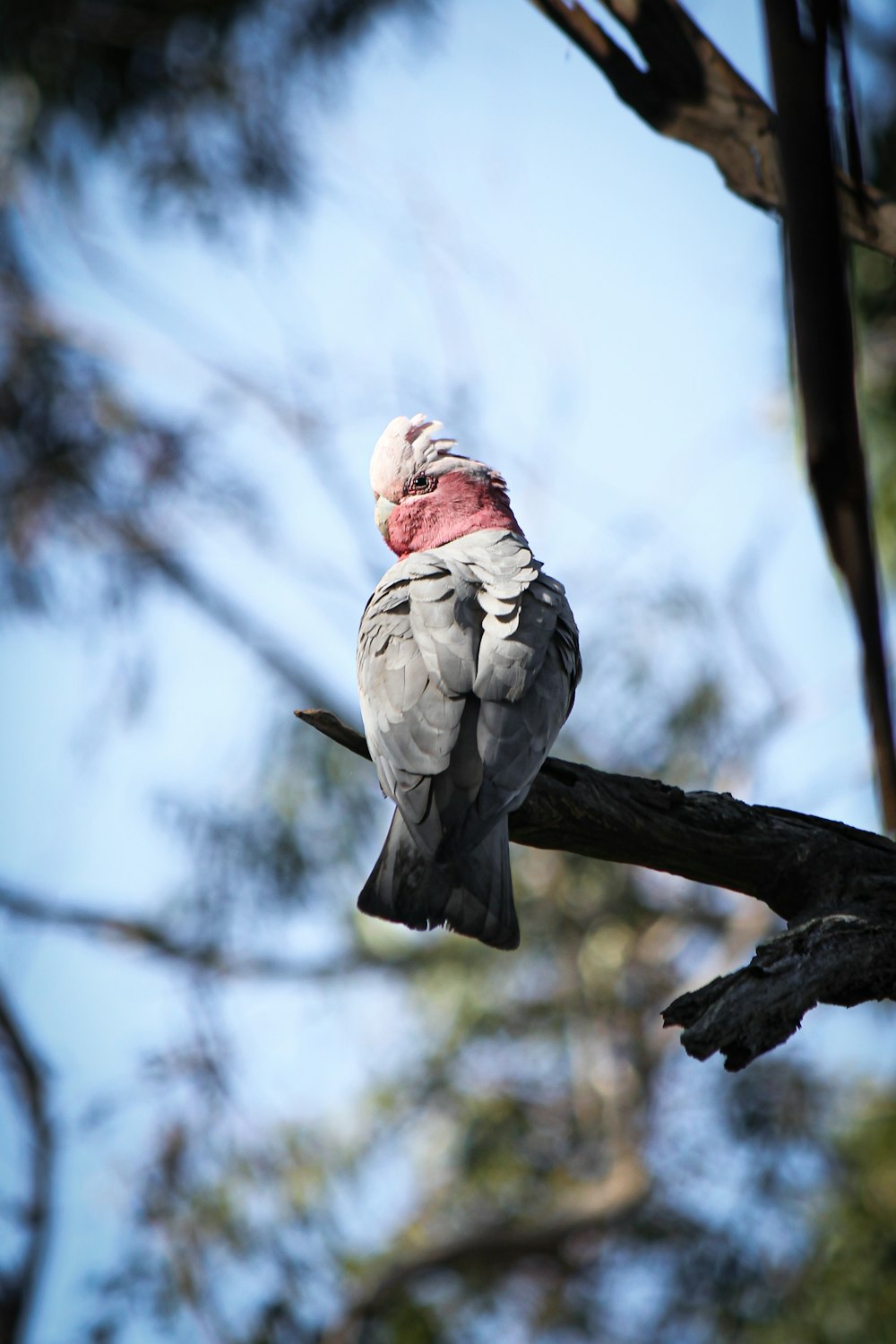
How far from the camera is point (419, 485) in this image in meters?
3.29

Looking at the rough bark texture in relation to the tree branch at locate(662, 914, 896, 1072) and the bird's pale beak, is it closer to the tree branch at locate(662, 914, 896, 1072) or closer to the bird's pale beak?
the tree branch at locate(662, 914, 896, 1072)

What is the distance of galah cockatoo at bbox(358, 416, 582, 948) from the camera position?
2.16 m

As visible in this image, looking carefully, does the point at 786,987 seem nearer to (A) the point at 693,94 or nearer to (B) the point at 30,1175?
(A) the point at 693,94

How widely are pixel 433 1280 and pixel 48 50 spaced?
613 cm

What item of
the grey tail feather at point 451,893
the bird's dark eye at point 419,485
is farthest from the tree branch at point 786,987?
the bird's dark eye at point 419,485

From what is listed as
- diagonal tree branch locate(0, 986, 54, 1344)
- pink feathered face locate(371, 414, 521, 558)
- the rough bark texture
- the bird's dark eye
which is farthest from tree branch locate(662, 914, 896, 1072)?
diagonal tree branch locate(0, 986, 54, 1344)

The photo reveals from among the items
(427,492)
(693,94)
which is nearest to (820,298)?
(693,94)

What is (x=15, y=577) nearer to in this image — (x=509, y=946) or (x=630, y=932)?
(x=630, y=932)

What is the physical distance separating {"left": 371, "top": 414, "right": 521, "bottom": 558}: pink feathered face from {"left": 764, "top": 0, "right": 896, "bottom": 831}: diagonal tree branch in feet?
8.11

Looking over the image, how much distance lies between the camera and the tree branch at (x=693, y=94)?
6.10 ft

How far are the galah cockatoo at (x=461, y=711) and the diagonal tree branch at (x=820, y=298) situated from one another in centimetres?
153

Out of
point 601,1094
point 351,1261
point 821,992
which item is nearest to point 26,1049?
point 351,1261

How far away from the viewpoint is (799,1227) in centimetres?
641

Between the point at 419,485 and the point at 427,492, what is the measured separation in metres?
0.04
